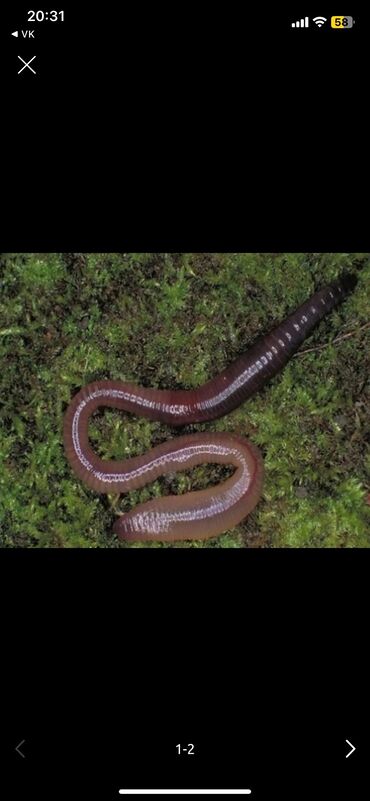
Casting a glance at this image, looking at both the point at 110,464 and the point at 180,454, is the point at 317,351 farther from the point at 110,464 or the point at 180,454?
the point at 110,464

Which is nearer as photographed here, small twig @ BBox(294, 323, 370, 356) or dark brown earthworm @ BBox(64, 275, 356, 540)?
dark brown earthworm @ BBox(64, 275, 356, 540)
